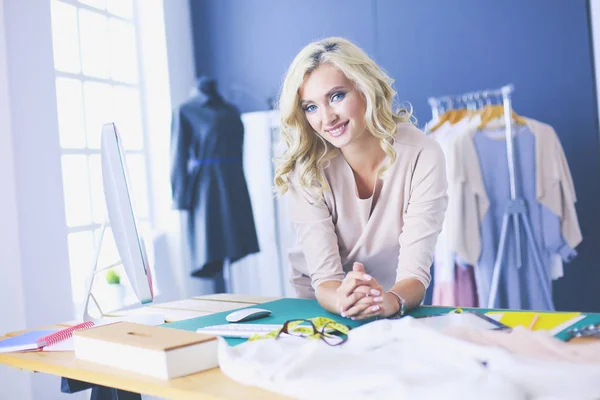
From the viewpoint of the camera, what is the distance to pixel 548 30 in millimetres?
3410

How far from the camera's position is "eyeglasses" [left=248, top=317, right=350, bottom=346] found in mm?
1168

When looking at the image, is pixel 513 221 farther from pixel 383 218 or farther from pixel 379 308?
pixel 379 308

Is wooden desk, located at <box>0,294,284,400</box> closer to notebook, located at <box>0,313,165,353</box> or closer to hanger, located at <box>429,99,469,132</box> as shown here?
notebook, located at <box>0,313,165,353</box>

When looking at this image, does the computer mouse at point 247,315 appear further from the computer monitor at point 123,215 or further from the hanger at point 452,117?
the hanger at point 452,117

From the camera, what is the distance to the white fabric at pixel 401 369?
0.79 metres

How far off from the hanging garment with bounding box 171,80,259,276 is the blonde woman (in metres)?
1.70

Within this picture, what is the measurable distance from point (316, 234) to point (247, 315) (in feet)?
1.38

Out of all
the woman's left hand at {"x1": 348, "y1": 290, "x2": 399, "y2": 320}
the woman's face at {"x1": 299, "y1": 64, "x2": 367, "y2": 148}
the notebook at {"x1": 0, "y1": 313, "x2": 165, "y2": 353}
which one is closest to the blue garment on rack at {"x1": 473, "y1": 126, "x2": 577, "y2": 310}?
the woman's face at {"x1": 299, "y1": 64, "x2": 367, "y2": 148}

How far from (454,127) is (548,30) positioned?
795 millimetres

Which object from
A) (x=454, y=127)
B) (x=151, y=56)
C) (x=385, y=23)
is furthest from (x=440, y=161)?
(x=151, y=56)

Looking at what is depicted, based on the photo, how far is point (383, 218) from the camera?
186 centimetres

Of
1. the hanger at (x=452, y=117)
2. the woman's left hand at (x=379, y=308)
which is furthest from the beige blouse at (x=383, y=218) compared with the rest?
the hanger at (x=452, y=117)

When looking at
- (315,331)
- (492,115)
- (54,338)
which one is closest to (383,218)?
(315,331)

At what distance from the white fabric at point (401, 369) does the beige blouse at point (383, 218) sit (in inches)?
26.8
